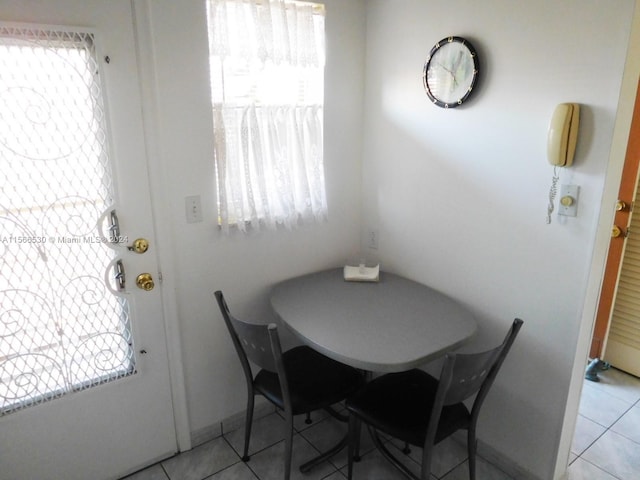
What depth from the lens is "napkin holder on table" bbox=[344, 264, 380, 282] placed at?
2246 mm

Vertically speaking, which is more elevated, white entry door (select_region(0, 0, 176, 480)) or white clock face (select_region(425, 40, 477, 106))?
white clock face (select_region(425, 40, 477, 106))

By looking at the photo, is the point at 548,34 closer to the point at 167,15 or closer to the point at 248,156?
the point at 248,156

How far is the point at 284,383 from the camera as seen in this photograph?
5.62 feet

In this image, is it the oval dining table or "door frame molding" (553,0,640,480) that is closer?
"door frame molding" (553,0,640,480)

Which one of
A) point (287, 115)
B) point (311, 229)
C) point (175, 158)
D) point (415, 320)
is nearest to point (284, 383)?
point (415, 320)

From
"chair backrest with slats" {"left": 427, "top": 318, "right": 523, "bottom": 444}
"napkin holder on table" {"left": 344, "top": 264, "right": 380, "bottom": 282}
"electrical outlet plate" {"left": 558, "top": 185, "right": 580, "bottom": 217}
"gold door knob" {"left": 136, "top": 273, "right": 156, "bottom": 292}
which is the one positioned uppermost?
"electrical outlet plate" {"left": 558, "top": 185, "right": 580, "bottom": 217}

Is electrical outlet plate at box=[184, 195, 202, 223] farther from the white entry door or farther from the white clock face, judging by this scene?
the white clock face

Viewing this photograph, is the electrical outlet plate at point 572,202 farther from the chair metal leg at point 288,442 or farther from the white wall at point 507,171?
the chair metal leg at point 288,442

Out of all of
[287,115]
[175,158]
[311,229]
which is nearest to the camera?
[175,158]

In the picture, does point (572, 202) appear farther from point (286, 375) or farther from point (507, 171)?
point (286, 375)

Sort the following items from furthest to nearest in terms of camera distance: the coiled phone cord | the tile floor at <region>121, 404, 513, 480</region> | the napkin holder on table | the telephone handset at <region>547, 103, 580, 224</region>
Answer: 1. the napkin holder on table
2. the tile floor at <region>121, 404, 513, 480</region>
3. the coiled phone cord
4. the telephone handset at <region>547, 103, 580, 224</region>

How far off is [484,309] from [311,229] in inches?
36.7

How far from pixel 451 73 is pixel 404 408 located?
1423mm

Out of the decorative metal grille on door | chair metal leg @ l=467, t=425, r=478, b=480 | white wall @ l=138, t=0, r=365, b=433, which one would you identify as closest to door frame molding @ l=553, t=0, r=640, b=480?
chair metal leg @ l=467, t=425, r=478, b=480
